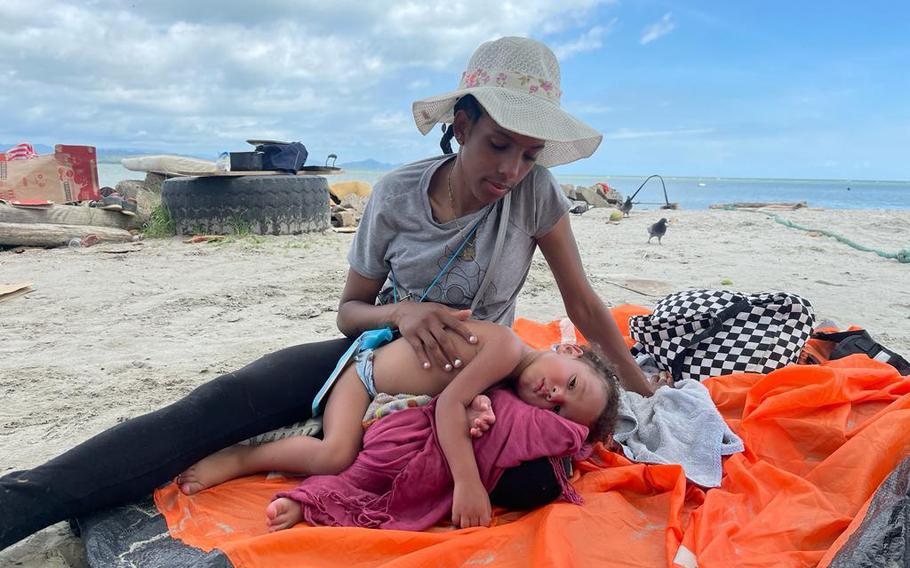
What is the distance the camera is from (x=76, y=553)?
1.84 meters

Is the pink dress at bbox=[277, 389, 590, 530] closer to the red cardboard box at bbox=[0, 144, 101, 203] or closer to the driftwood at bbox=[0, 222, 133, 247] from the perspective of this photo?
the driftwood at bbox=[0, 222, 133, 247]

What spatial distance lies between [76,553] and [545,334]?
2.60 metres

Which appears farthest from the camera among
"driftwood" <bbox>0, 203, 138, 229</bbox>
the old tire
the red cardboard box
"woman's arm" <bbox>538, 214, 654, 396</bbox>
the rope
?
the red cardboard box

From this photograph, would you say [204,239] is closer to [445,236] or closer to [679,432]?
[445,236]

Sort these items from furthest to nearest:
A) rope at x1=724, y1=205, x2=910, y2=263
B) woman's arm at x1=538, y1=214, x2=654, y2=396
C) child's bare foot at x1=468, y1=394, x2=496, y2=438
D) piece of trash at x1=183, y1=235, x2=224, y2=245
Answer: piece of trash at x1=183, y1=235, x2=224, y2=245
rope at x1=724, y1=205, x2=910, y2=263
woman's arm at x1=538, y1=214, x2=654, y2=396
child's bare foot at x1=468, y1=394, x2=496, y2=438

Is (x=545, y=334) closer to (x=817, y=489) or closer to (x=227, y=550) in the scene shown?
(x=817, y=489)

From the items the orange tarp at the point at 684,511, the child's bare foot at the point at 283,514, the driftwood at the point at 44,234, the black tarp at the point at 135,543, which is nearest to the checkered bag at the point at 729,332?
the orange tarp at the point at 684,511

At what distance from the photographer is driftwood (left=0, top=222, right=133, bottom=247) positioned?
7293mm

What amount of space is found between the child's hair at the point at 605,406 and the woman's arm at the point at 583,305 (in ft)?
1.08

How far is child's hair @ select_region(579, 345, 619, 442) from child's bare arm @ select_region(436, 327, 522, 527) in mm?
327

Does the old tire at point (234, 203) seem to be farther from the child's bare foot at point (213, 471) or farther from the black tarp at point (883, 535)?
the black tarp at point (883, 535)

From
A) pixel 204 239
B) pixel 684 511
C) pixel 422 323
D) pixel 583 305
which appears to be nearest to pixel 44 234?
pixel 204 239

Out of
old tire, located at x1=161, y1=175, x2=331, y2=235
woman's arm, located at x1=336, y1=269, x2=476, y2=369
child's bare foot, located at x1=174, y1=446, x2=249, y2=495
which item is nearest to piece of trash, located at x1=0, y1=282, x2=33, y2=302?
old tire, located at x1=161, y1=175, x2=331, y2=235

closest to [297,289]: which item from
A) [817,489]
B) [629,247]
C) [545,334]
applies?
[545,334]
